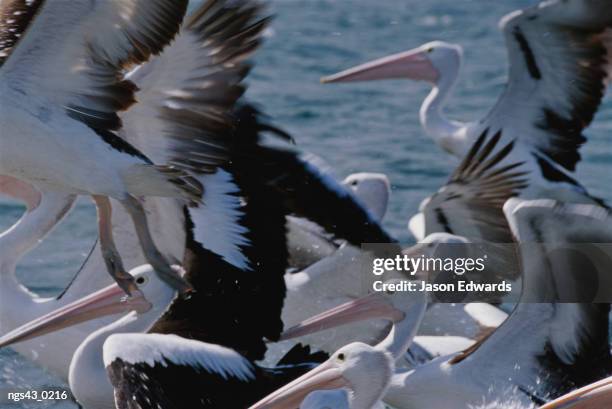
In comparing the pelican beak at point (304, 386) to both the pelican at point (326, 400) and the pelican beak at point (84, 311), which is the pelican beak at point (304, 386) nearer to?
the pelican at point (326, 400)

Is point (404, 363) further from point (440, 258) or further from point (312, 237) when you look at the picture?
point (312, 237)

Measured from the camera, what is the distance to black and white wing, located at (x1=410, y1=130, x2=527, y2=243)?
626 cm

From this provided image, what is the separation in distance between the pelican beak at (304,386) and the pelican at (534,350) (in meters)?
0.52

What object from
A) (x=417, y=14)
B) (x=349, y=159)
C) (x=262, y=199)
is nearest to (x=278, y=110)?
(x=349, y=159)

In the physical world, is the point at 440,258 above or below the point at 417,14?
above

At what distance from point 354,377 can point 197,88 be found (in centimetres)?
182

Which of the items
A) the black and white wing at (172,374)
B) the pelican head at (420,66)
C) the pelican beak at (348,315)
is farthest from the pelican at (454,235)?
the pelican head at (420,66)

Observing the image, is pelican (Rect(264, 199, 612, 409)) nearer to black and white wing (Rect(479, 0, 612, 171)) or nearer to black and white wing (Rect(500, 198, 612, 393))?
black and white wing (Rect(500, 198, 612, 393))

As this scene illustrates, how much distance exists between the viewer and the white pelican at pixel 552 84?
7.21 m

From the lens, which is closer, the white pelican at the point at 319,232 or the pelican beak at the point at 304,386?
the pelican beak at the point at 304,386

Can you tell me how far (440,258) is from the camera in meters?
5.72

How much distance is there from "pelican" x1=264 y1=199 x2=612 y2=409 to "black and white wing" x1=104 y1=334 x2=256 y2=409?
61 cm

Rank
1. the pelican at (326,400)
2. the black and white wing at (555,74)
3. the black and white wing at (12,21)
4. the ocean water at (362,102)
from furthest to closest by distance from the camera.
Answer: the ocean water at (362,102) < the black and white wing at (555,74) < the black and white wing at (12,21) < the pelican at (326,400)

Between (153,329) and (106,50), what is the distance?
1097 millimetres
